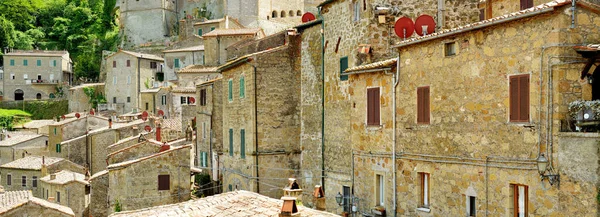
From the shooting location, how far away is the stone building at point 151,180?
3073 cm

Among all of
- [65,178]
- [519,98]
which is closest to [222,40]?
[65,178]

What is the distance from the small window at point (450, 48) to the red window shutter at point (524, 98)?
86.2 inches

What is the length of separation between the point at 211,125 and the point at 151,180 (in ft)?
18.1

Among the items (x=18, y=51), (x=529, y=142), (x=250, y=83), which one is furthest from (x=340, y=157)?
(x=18, y=51)

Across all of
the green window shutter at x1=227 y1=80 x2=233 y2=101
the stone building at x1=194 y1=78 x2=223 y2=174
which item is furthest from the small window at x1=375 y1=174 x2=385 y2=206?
the stone building at x1=194 y1=78 x2=223 y2=174

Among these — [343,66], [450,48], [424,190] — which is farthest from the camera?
[343,66]

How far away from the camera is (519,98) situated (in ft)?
43.2

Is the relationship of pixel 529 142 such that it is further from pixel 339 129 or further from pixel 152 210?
pixel 339 129

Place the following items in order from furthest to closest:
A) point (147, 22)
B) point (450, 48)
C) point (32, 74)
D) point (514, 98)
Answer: point (147, 22)
point (32, 74)
point (450, 48)
point (514, 98)

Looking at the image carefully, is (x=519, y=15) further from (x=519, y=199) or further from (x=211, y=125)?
(x=211, y=125)

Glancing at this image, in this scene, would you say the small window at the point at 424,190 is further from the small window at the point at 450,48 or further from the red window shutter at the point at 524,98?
the red window shutter at the point at 524,98

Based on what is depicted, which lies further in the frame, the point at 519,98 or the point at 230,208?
the point at 230,208

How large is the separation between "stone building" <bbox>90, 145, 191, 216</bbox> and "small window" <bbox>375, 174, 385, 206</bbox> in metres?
15.1

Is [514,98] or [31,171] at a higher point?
[514,98]
